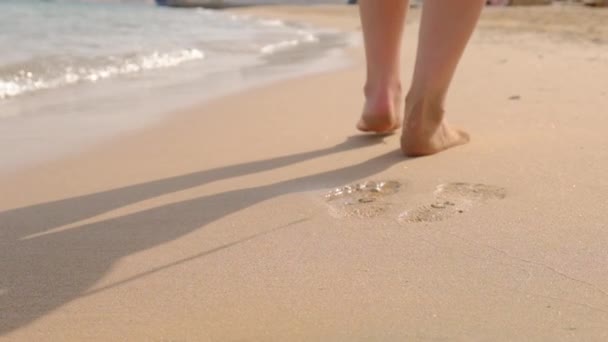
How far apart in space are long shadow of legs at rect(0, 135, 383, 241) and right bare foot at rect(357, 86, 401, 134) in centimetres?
10

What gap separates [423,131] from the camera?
164 cm

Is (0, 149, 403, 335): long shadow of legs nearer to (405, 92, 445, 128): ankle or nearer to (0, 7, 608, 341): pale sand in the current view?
(0, 7, 608, 341): pale sand

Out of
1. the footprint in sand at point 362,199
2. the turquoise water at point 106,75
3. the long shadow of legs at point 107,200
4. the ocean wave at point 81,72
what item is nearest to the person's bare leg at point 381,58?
the long shadow of legs at point 107,200

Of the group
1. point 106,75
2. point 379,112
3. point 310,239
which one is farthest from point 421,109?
point 106,75

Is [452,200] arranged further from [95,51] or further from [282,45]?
[282,45]

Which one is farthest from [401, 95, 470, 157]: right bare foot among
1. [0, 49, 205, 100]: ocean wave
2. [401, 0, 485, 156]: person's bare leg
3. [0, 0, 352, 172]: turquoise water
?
[0, 49, 205, 100]: ocean wave

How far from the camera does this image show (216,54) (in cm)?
476

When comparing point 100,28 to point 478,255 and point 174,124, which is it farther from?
point 478,255

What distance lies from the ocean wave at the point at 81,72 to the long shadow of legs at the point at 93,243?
174 cm

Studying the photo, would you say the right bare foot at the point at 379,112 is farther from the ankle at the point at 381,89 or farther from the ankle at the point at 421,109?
the ankle at the point at 421,109

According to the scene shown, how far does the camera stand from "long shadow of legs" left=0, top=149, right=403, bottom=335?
1.03 meters

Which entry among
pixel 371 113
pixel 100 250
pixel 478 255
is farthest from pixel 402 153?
pixel 100 250

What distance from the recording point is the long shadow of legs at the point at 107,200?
133 cm

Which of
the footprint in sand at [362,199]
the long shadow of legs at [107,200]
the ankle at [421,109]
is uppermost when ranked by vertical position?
the ankle at [421,109]
